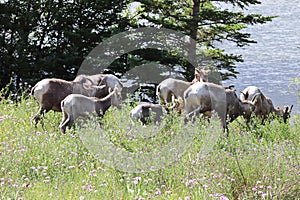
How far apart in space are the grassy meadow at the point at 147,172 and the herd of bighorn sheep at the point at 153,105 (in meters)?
0.26

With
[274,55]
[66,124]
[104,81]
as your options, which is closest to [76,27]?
[104,81]

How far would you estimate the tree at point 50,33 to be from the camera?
13750 millimetres

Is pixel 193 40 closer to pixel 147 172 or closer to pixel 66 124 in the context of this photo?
pixel 66 124

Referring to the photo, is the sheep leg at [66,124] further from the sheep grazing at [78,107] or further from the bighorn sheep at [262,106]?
the bighorn sheep at [262,106]

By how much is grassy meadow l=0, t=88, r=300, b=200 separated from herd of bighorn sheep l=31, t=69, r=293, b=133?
0.84ft

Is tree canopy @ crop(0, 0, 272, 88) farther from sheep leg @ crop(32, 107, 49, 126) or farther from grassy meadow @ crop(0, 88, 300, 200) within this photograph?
grassy meadow @ crop(0, 88, 300, 200)

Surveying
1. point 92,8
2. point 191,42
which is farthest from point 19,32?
point 191,42

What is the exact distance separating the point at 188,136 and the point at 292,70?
15.8 m

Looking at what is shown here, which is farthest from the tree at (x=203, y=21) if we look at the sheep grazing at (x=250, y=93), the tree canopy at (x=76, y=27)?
the sheep grazing at (x=250, y=93)

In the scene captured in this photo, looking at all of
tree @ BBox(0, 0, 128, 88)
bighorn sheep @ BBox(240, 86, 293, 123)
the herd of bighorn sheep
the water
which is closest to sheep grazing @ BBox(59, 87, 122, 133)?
the herd of bighorn sheep

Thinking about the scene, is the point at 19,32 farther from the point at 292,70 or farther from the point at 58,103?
the point at 292,70

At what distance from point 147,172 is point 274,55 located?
18.2 metres

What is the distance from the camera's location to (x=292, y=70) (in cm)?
2147

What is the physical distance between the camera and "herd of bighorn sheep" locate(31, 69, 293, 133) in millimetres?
7332
